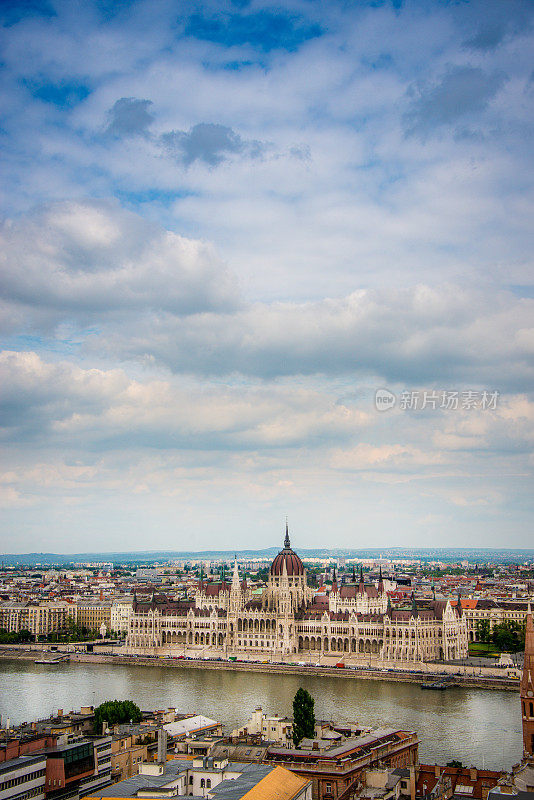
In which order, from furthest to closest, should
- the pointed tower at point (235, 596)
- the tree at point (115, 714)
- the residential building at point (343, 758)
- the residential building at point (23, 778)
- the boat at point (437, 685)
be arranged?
the pointed tower at point (235, 596)
the boat at point (437, 685)
the tree at point (115, 714)
the residential building at point (23, 778)
the residential building at point (343, 758)

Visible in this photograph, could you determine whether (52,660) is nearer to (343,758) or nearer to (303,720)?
(303,720)

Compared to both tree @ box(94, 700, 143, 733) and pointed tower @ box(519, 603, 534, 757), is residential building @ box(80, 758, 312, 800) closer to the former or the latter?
pointed tower @ box(519, 603, 534, 757)

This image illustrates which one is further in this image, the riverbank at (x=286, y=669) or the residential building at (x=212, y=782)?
the riverbank at (x=286, y=669)

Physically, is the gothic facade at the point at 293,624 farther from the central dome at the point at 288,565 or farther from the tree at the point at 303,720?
the tree at the point at 303,720

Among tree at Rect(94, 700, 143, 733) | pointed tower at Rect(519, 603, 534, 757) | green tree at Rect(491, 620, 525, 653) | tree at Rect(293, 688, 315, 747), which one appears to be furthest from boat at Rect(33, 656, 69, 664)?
pointed tower at Rect(519, 603, 534, 757)

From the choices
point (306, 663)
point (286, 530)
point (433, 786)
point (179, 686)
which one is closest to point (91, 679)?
point (179, 686)

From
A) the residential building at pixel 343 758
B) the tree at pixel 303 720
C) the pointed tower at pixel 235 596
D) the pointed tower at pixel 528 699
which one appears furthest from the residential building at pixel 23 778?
the pointed tower at pixel 235 596

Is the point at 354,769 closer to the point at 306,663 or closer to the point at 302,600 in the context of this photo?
the point at 306,663

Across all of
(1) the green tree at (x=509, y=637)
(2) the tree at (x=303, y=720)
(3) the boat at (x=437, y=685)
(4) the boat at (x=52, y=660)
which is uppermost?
(2) the tree at (x=303, y=720)
